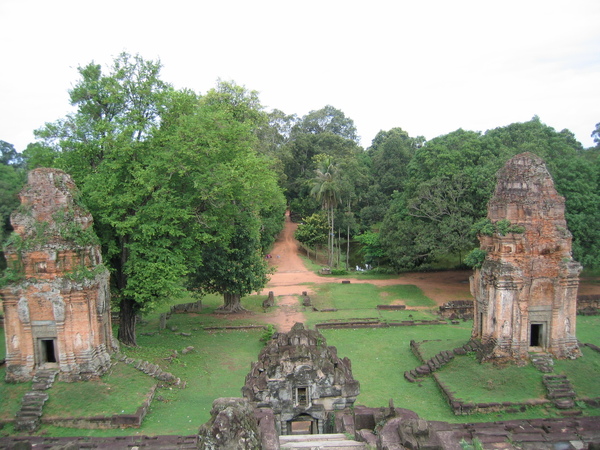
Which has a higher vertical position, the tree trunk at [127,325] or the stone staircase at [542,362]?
the tree trunk at [127,325]

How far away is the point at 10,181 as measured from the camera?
106ft

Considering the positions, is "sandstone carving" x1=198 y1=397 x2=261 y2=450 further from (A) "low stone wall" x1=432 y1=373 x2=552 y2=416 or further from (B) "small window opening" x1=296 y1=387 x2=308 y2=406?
(A) "low stone wall" x1=432 y1=373 x2=552 y2=416

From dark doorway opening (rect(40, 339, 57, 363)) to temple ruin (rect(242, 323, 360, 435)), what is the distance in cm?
836

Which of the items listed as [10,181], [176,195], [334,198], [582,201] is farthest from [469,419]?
[10,181]

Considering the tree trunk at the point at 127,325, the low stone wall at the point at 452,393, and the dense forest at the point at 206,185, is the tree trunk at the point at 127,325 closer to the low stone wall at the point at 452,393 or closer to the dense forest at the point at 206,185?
the dense forest at the point at 206,185

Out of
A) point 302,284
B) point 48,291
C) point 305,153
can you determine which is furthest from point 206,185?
point 305,153

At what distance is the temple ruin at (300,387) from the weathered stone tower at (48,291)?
7.05 metres

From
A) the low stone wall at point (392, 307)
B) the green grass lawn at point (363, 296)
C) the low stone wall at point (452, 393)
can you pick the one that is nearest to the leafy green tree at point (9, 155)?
the green grass lawn at point (363, 296)

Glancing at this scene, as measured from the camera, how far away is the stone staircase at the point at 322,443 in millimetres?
10477

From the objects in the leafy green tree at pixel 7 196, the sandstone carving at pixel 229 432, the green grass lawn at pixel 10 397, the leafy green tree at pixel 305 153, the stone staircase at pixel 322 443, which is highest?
the leafy green tree at pixel 305 153

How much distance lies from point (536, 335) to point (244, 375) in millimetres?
11819

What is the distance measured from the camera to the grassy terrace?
14.8 metres

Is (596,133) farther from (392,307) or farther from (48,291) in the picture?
(48,291)

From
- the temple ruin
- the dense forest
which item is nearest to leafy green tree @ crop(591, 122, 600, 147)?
the dense forest
